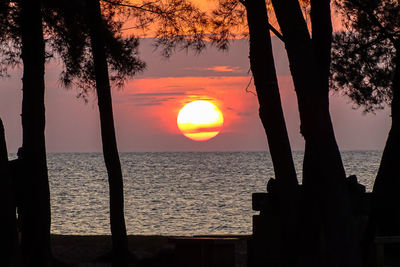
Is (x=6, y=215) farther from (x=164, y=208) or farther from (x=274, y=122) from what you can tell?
(x=164, y=208)

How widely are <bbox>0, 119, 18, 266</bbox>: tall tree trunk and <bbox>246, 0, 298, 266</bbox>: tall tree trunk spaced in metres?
3.56

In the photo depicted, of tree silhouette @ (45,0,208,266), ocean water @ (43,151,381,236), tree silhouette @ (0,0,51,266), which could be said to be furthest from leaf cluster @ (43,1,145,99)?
ocean water @ (43,151,381,236)

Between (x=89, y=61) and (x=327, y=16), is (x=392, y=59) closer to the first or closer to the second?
(x=89, y=61)

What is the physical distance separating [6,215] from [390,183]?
582 centimetres

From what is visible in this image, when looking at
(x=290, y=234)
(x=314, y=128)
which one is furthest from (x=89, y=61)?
(x=314, y=128)

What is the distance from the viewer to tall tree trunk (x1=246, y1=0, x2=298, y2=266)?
10289mm

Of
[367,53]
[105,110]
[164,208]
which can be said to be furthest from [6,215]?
[164,208]

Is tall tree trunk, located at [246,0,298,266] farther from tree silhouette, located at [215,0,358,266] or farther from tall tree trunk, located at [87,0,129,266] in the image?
tall tree trunk, located at [87,0,129,266]

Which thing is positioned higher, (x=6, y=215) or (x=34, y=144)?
(x=34, y=144)

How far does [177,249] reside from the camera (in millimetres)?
11500

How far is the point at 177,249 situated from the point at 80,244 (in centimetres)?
404

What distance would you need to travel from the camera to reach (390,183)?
37.4 feet

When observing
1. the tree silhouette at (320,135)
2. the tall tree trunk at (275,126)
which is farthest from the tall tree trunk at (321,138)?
the tall tree trunk at (275,126)

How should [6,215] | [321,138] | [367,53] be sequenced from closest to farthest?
[321,138] < [6,215] < [367,53]
